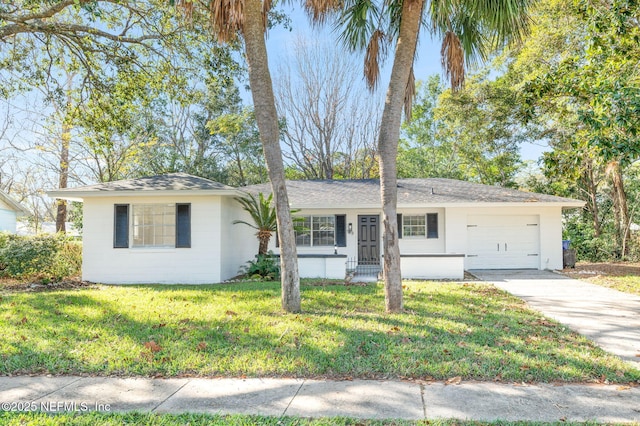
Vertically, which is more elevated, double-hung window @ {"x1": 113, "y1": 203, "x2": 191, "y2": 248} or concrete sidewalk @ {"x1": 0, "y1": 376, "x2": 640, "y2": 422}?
double-hung window @ {"x1": 113, "y1": 203, "x2": 191, "y2": 248}

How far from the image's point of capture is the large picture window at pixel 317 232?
50.5ft

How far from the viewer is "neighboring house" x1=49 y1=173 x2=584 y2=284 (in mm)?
12414

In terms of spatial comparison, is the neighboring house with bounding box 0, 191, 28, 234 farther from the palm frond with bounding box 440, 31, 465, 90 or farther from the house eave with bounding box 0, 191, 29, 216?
the palm frond with bounding box 440, 31, 465, 90

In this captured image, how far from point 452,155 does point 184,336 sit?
27399mm

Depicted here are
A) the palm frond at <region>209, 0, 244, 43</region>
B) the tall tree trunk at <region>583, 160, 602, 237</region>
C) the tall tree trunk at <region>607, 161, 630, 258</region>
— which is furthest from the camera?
the tall tree trunk at <region>583, 160, 602, 237</region>

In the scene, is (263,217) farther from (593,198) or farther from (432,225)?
(593,198)

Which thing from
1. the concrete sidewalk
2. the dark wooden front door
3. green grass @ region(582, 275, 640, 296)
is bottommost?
the concrete sidewalk

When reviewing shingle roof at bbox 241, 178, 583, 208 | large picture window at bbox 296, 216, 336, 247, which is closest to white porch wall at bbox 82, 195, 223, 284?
shingle roof at bbox 241, 178, 583, 208

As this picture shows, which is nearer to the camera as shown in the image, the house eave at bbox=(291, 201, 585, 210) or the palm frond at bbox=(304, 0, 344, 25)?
the palm frond at bbox=(304, 0, 344, 25)

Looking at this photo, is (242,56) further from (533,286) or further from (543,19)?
(543,19)

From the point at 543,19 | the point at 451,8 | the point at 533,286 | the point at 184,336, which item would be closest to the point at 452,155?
the point at 543,19

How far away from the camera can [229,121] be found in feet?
86.4

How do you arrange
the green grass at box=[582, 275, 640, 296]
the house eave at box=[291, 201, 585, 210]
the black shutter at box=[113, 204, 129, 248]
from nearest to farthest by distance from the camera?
1. the green grass at box=[582, 275, 640, 296]
2. the black shutter at box=[113, 204, 129, 248]
3. the house eave at box=[291, 201, 585, 210]

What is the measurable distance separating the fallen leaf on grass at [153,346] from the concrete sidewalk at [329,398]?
75 centimetres
